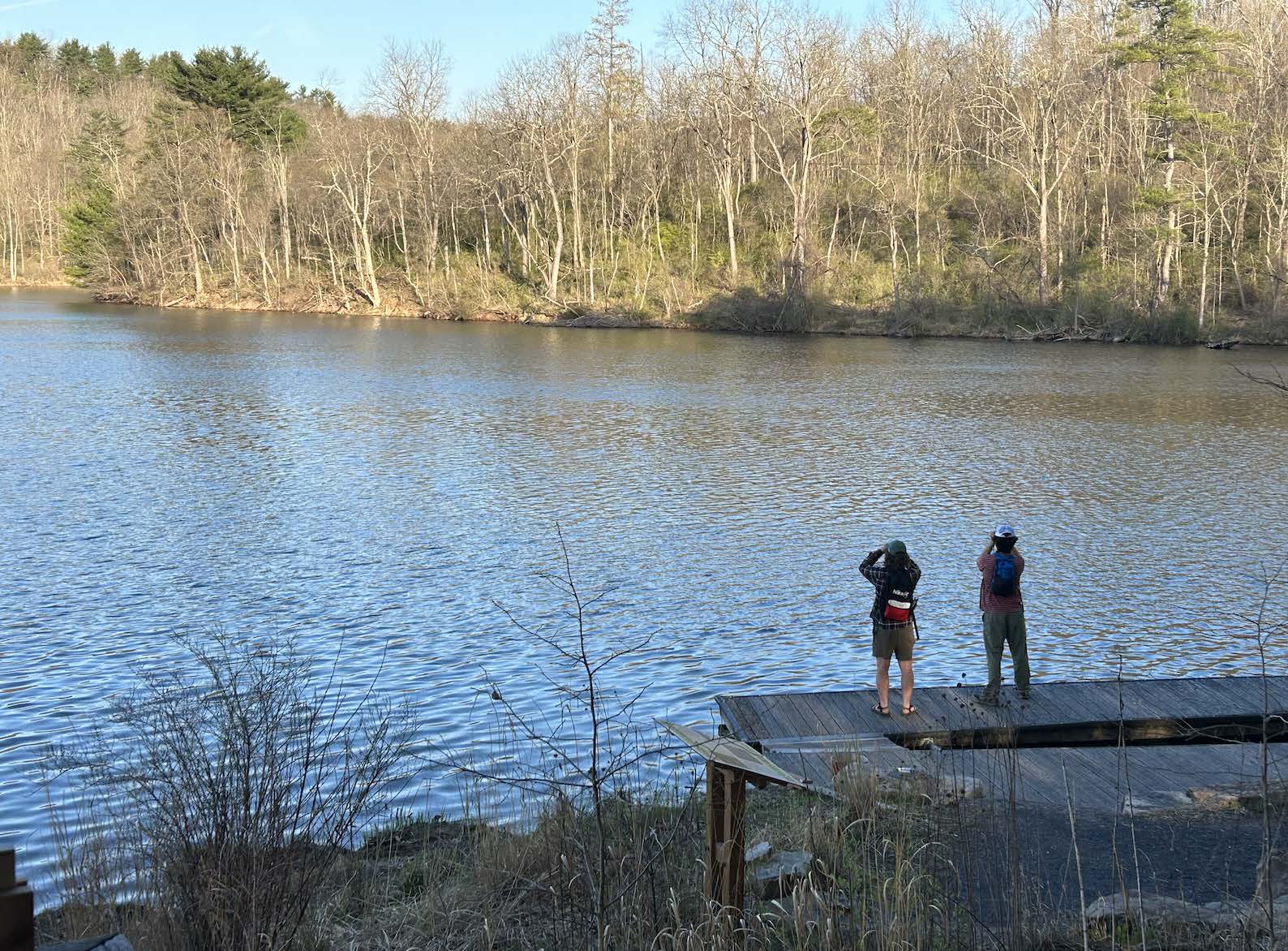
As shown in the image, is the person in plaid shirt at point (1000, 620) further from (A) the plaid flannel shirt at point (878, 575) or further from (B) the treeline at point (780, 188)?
(B) the treeline at point (780, 188)

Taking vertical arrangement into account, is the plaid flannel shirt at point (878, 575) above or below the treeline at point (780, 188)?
below

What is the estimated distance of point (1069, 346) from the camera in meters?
58.2

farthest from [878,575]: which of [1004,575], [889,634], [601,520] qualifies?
[601,520]

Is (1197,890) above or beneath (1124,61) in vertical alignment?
beneath

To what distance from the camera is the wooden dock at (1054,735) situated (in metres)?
9.25

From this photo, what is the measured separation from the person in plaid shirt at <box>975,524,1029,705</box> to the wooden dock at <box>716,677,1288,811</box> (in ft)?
0.79

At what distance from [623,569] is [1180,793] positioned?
10165 mm

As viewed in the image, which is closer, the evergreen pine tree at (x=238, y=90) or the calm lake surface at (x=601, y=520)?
the calm lake surface at (x=601, y=520)

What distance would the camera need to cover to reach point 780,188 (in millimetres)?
76125

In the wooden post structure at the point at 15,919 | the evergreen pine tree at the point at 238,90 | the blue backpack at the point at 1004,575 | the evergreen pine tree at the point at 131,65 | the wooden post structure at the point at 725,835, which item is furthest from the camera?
the evergreen pine tree at the point at 131,65

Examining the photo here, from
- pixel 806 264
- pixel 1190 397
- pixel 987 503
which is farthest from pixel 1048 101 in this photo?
pixel 987 503

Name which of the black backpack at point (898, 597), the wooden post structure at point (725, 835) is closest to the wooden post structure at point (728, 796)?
the wooden post structure at point (725, 835)

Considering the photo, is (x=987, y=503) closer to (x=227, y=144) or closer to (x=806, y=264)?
(x=806, y=264)

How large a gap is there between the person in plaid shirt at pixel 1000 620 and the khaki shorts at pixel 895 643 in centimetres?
87
